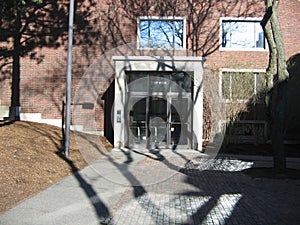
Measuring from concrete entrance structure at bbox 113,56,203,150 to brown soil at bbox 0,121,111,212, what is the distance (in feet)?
10.7

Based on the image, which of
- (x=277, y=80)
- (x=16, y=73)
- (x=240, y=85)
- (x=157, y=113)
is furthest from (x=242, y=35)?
(x=16, y=73)

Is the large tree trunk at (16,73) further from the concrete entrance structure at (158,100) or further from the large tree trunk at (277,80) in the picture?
the large tree trunk at (277,80)

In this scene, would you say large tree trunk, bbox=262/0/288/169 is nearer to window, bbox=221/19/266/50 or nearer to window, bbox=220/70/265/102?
window, bbox=220/70/265/102

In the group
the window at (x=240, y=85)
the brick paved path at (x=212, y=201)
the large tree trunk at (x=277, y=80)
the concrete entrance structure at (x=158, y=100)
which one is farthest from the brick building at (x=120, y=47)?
the brick paved path at (x=212, y=201)

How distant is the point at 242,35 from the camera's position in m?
17.9

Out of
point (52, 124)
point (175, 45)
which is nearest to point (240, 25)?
point (175, 45)

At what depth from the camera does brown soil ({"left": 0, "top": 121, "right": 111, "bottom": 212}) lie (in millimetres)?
6672

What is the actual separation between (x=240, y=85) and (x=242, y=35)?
3951 millimetres

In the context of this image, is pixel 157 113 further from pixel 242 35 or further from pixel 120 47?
pixel 242 35

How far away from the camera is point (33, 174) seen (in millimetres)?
7859

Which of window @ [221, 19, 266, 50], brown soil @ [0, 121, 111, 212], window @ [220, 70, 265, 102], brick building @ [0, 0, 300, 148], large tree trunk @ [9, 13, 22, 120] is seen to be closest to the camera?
brown soil @ [0, 121, 111, 212]

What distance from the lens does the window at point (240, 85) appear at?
49.7ft

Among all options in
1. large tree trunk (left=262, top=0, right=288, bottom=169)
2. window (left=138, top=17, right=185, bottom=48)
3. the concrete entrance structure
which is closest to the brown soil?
Result: the concrete entrance structure

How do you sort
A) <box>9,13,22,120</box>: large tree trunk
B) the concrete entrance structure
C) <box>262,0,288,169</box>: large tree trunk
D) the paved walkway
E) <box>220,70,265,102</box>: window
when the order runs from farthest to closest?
<box>9,13,22,120</box>: large tree trunk < <box>220,70,265,102</box>: window < the concrete entrance structure < <box>262,0,288,169</box>: large tree trunk < the paved walkway
